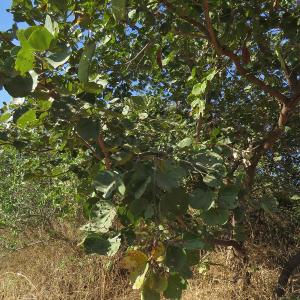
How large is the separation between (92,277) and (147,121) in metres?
2.96

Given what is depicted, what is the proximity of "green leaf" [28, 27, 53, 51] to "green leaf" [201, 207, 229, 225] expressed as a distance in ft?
1.81

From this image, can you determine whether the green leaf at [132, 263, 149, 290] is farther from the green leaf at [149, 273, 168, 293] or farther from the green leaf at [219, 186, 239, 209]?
the green leaf at [219, 186, 239, 209]

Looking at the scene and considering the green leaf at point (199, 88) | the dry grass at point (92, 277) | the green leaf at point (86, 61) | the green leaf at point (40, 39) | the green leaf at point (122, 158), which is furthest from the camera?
the dry grass at point (92, 277)

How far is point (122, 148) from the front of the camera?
1467mm

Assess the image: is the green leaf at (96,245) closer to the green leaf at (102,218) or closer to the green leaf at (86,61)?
the green leaf at (102,218)

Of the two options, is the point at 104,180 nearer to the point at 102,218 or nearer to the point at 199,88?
the point at 102,218

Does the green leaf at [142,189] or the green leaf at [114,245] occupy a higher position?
the green leaf at [142,189]

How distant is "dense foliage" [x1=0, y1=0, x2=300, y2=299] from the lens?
1131 millimetres

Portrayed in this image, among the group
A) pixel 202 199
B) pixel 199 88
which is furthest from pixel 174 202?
pixel 199 88

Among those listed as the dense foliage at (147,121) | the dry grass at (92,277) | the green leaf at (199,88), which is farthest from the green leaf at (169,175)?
the dry grass at (92,277)

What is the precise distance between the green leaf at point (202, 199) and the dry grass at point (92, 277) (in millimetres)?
2368

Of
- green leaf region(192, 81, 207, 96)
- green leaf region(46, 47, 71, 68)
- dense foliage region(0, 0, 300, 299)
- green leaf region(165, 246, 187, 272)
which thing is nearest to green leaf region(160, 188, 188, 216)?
dense foliage region(0, 0, 300, 299)

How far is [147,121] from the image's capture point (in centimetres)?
199

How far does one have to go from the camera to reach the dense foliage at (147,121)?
1.13 metres
